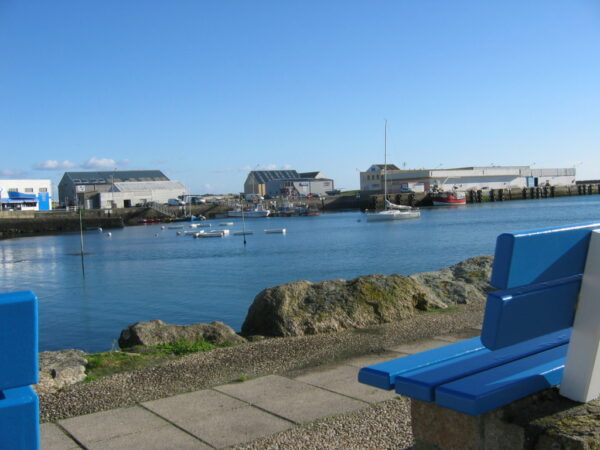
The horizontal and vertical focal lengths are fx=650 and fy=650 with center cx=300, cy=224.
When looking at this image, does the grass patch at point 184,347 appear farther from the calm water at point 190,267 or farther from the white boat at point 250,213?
the white boat at point 250,213

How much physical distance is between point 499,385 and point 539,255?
701 mm

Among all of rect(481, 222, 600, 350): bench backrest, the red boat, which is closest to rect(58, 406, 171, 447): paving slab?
rect(481, 222, 600, 350): bench backrest

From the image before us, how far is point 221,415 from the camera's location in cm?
545

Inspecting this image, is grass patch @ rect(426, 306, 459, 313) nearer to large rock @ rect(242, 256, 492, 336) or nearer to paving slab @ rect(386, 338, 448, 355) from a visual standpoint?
large rock @ rect(242, 256, 492, 336)

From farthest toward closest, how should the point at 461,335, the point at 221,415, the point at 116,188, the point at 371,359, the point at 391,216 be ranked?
the point at 116,188 < the point at 391,216 < the point at 461,335 < the point at 371,359 < the point at 221,415

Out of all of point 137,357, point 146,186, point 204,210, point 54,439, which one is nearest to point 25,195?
point 146,186

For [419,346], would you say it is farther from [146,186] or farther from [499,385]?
[146,186]

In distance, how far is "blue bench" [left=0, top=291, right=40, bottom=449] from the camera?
226 centimetres

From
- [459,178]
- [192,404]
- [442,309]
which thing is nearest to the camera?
[192,404]

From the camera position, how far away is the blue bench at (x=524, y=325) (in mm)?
3055

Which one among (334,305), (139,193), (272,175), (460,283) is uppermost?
(272,175)

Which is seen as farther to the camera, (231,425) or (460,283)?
(460,283)

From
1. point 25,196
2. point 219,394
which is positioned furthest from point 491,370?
point 25,196

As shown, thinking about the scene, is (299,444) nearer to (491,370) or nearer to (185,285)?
(491,370)
